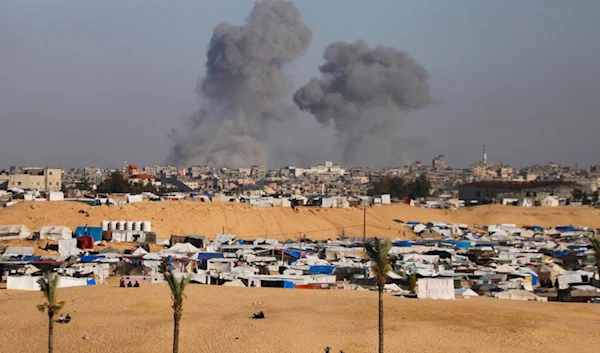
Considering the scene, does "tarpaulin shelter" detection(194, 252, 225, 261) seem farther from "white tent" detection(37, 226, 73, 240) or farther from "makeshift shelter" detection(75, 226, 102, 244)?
"white tent" detection(37, 226, 73, 240)

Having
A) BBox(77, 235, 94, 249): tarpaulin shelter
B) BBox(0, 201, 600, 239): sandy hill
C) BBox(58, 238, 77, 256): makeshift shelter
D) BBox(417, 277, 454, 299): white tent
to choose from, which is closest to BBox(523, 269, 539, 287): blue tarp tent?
BBox(417, 277, 454, 299): white tent

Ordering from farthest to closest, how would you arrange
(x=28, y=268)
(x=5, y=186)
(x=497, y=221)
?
1. (x=5, y=186)
2. (x=497, y=221)
3. (x=28, y=268)

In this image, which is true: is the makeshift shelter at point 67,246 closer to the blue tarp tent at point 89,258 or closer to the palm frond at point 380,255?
the blue tarp tent at point 89,258

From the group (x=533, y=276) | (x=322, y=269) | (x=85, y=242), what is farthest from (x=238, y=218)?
(x=533, y=276)

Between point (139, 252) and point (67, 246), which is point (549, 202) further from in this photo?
point (67, 246)

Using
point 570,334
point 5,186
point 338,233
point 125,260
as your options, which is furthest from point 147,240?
point 5,186

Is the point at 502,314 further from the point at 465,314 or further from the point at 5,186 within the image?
the point at 5,186

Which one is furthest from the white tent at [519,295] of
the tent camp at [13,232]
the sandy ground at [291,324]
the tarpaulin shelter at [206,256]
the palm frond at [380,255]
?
the tent camp at [13,232]
